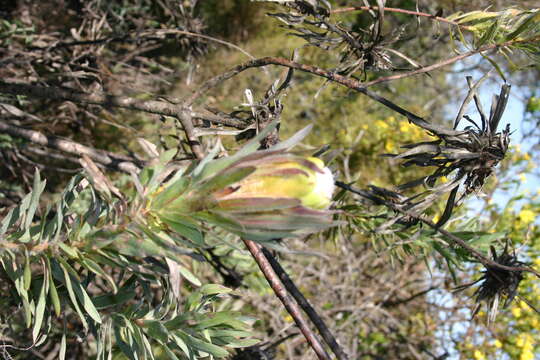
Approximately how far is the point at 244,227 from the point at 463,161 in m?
0.52

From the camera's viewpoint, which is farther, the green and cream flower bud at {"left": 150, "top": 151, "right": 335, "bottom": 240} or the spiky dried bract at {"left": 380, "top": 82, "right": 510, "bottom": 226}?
the spiky dried bract at {"left": 380, "top": 82, "right": 510, "bottom": 226}

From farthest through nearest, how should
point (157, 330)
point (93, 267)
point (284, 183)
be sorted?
point (157, 330) → point (93, 267) → point (284, 183)

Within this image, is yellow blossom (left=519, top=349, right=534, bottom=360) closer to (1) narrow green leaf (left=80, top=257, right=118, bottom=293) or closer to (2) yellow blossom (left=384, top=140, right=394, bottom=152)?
(2) yellow blossom (left=384, top=140, right=394, bottom=152)

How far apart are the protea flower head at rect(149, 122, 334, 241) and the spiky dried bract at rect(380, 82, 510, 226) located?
1.04 feet

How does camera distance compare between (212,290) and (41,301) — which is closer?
(41,301)

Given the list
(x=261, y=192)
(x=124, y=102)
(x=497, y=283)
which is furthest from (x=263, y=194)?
(x=497, y=283)

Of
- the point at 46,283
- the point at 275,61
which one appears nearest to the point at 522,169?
the point at 275,61

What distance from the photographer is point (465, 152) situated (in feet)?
3.23

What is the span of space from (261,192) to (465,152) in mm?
475

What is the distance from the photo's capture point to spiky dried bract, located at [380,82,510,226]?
98 centimetres

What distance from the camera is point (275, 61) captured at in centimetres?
110

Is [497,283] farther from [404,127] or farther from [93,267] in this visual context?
[404,127]

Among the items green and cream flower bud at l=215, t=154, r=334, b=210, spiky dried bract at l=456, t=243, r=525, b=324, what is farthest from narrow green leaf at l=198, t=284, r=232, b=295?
spiky dried bract at l=456, t=243, r=525, b=324

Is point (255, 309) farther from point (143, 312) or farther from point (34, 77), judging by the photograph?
point (143, 312)
